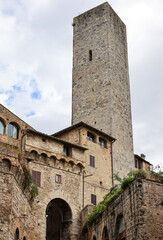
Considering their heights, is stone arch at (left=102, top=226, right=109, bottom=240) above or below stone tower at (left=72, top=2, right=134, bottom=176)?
below

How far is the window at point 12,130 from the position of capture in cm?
2661

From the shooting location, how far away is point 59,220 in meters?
31.2

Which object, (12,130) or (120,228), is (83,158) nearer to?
(12,130)

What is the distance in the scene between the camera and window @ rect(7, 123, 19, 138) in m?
26.6

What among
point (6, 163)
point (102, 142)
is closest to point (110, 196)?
point (6, 163)

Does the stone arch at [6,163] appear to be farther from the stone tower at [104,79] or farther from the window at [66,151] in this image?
the stone tower at [104,79]

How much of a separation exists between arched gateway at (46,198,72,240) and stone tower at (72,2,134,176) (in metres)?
6.70

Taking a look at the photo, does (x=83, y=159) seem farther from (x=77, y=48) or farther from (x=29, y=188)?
(x=77, y=48)

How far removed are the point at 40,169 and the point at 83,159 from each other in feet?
14.6

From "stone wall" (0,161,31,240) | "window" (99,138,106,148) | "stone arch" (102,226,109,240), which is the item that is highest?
"window" (99,138,106,148)

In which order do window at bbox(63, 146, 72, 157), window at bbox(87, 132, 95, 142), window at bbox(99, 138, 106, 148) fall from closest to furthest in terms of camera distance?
1. window at bbox(63, 146, 72, 157)
2. window at bbox(87, 132, 95, 142)
3. window at bbox(99, 138, 106, 148)

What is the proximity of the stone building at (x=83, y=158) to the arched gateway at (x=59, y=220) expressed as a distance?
0.24 ft

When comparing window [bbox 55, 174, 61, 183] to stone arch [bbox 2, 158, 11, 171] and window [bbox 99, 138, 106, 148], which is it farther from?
window [bbox 99, 138, 106, 148]

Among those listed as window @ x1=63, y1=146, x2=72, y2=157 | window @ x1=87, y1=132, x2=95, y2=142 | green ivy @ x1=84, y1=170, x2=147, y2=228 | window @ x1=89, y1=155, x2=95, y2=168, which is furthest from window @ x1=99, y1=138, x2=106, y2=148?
green ivy @ x1=84, y1=170, x2=147, y2=228
